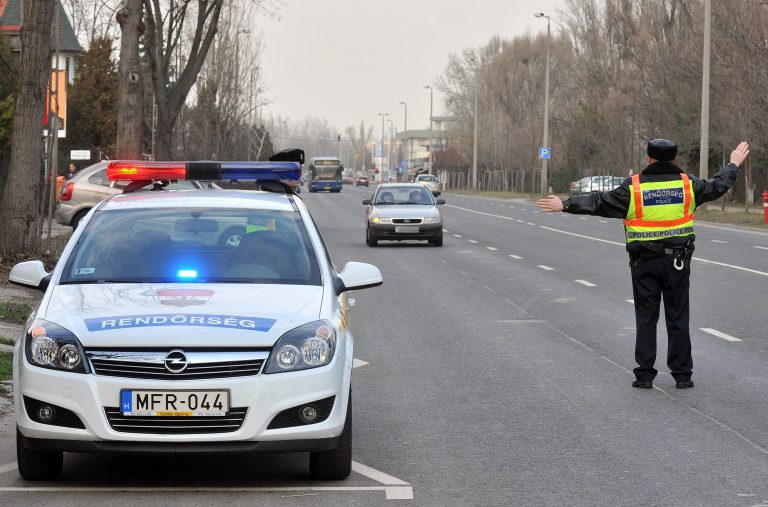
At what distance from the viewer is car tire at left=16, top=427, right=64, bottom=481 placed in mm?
6949

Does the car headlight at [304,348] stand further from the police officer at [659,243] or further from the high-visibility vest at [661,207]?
the high-visibility vest at [661,207]

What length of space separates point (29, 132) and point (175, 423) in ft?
45.1

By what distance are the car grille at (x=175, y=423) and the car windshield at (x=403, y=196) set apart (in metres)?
25.1

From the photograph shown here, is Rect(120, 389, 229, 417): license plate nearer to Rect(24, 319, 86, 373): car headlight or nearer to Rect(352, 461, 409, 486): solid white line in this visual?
Rect(24, 319, 86, 373): car headlight

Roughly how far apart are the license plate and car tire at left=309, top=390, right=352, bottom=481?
70 cm

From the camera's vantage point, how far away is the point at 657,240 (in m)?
10.4

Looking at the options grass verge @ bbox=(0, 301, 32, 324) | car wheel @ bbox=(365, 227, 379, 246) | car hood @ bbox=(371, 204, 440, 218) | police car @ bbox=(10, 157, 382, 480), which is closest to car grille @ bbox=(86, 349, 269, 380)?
police car @ bbox=(10, 157, 382, 480)

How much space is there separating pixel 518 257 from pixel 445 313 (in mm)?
10706

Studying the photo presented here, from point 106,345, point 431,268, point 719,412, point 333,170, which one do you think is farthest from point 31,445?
point 333,170

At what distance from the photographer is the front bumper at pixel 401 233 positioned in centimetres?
3039

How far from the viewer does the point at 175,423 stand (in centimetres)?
662

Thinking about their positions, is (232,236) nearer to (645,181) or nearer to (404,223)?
(645,181)

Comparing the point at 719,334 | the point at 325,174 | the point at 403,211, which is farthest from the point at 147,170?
the point at 325,174

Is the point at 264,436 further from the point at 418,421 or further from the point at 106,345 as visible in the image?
the point at 418,421
